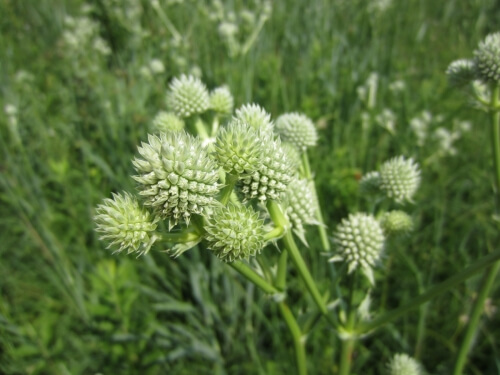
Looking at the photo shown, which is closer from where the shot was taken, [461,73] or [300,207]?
[300,207]

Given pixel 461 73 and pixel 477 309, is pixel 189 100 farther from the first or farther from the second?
pixel 477 309

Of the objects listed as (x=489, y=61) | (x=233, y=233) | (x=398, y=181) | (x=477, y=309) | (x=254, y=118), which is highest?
(x=489, y=61)

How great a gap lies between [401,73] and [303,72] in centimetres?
125

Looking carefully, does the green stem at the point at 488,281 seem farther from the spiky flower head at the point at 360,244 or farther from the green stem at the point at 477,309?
the spiky flower head at the point at 360,244

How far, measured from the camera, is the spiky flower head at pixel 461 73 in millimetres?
1819

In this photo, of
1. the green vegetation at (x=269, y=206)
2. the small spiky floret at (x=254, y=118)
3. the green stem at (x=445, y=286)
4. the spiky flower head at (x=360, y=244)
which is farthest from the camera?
the green vegetation at (x=269, y=206)

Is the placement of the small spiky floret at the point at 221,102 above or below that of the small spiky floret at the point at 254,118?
above

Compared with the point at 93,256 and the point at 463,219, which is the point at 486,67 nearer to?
the point at 463,219

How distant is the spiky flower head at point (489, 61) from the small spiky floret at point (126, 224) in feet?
5.24

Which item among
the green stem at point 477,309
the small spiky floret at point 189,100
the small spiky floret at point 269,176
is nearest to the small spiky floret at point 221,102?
the small spiky floret at point 189,100

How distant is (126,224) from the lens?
999 millimetres

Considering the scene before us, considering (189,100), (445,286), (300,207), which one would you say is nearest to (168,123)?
(189,100)

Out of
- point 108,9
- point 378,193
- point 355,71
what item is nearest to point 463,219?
point 378,193

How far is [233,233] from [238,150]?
0.23 metres
